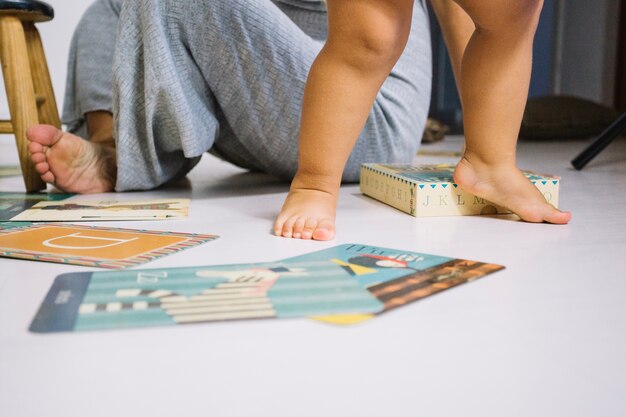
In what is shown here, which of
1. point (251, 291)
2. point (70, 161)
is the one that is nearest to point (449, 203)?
point (251, 291)

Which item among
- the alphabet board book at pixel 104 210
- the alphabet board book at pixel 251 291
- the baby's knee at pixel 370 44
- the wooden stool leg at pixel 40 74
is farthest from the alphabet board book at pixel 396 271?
the wooden stool leg at pixel 40 74

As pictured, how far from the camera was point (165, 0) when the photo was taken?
3.83 feet

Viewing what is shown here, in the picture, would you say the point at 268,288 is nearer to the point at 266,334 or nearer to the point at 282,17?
the point at 266,334

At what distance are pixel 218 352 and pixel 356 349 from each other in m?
0.10

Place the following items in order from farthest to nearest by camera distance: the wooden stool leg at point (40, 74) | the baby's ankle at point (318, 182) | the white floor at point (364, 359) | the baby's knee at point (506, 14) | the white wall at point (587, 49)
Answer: the white wall at point (587, 49) → the wooden stool leg at point (40, 74) → the baby's ankle at point (318, 182) → the baby's knee at point (506, 14) → the white floor at point (364, 359)

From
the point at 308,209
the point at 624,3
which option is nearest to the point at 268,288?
the point at 308,209

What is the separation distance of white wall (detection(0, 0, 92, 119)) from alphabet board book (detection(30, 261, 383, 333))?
2.53 meters

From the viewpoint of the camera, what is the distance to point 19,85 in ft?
4.40

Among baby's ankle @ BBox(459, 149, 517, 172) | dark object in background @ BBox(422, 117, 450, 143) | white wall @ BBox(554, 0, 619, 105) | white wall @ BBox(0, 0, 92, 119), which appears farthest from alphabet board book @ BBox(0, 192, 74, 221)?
white wall @ BBox(554, 0, 619, 105)

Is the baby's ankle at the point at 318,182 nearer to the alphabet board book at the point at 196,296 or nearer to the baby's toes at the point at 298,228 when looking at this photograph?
the baby's toes at the point at 298,228

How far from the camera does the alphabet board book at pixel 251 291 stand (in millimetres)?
557

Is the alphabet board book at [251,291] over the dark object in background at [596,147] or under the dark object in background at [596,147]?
over

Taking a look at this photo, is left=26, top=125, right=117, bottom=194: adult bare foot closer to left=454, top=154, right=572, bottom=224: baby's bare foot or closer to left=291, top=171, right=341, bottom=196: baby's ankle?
left=291, top=171, right=341, bottom=196: baby's ankle

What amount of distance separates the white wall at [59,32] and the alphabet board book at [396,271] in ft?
8.24
